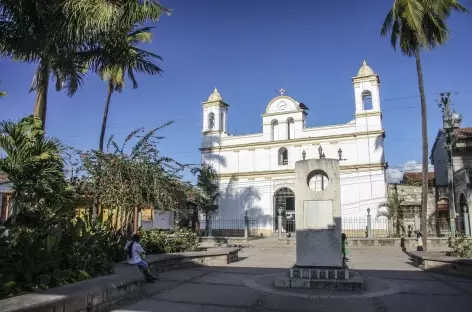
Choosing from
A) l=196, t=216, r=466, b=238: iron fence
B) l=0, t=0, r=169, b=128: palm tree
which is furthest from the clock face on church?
l=0, t=0, r=169, b=128: palm tree

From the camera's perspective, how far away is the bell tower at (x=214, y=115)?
122ft

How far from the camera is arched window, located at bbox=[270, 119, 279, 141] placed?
117 ft

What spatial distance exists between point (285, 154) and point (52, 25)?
27193mm

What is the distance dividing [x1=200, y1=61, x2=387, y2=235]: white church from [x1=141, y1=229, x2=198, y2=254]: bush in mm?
17769

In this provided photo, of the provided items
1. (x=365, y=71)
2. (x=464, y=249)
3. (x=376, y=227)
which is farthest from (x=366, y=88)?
(x=464, y=249)

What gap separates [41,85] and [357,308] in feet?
30.5

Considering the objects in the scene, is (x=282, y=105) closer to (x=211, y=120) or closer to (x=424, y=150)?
(x=211, y=120)

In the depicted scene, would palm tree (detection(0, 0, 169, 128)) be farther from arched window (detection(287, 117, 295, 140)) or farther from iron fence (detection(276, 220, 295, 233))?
arched window (detection(287, 117, 295, 140))

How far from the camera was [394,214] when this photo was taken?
88.4 feet

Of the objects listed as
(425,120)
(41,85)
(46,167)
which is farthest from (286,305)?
(425,120)

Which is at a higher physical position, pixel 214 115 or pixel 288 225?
pixel 214 115

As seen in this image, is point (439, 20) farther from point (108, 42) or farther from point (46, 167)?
point (46, 167)

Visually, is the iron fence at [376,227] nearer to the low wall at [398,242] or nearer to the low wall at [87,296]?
the low wall at [398,242]

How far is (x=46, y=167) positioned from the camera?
9.23 meters
